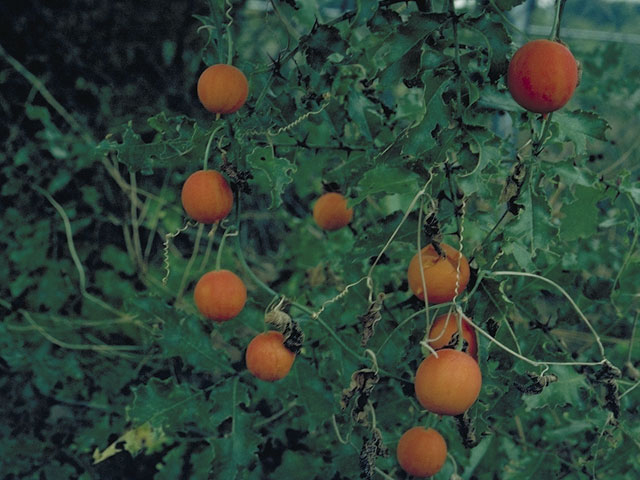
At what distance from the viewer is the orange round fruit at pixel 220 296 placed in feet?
3.62

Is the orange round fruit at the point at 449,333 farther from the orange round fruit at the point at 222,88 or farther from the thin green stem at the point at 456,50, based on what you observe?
the orange round fruit at the point at 222,88

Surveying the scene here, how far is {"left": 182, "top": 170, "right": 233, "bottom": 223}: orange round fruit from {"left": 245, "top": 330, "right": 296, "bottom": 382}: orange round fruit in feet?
0.72

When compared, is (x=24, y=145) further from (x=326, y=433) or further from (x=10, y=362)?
(x=326, y=433)

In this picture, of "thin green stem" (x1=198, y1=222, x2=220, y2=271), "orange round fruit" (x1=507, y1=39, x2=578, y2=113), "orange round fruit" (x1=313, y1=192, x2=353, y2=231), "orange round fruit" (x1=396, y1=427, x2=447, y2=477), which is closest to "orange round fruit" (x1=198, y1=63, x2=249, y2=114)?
"thin green stem" (x1=198, y1=222, x2=220, y2=271)

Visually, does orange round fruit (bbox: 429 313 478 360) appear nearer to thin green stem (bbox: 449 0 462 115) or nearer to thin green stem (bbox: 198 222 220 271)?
thin green stem (bbox: 449 0 462 115)

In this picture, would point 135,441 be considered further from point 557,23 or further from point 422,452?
point 557,23

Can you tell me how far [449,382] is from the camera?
806mm

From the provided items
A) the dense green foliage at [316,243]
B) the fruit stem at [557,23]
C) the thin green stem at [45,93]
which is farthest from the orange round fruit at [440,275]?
the thin green stem at [45,93]

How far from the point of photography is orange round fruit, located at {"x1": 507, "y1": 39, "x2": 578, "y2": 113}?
0.78 m

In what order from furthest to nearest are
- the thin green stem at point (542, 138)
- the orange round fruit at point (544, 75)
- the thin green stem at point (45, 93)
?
the thin green stem at point (45, 93) < the thin green stem at point (542, 138) < the orange round fruit at point (544, 75)

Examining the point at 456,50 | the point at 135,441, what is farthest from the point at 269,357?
the point at 135,441

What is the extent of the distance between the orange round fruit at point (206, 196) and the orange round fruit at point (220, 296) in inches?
5.3

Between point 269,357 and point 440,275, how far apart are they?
1.07ft

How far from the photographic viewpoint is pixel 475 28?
35.7 inches
